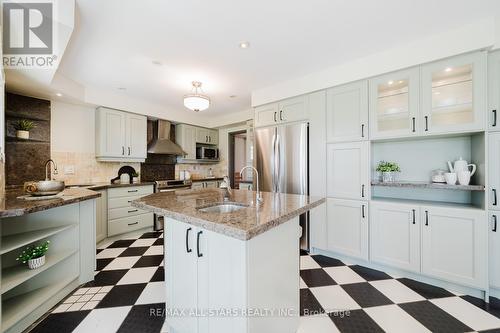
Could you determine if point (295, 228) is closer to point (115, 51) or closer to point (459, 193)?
point (459, 193)

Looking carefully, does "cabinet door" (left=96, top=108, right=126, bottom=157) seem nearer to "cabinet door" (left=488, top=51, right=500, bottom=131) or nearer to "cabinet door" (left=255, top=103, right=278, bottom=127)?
"cabinet door" (left=255, top=103, right=278, bottom=127)

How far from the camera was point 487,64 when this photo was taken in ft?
6.06

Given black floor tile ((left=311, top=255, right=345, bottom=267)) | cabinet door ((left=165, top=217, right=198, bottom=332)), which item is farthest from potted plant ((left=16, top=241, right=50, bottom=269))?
black floor tile ((left=311, top=255, right=345, bottom=267))

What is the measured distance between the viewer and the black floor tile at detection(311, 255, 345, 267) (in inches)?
97.7

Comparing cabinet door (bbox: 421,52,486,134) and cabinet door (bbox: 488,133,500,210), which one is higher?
cabinet door (bbox: 421,52,486,134)

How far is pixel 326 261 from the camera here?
2568 millimetres

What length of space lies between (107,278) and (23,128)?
243 cm

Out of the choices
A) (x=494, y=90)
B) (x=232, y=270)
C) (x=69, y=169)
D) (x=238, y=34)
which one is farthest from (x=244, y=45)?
(x=69, y=169)

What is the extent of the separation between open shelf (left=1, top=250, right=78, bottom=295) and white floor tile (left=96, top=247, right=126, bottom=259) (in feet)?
3.04

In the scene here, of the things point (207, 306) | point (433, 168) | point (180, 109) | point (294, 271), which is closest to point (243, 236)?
point (207, 306)

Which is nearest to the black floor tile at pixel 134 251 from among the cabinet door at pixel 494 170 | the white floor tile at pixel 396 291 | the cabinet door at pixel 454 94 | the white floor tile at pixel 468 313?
the white floor tile at pixel 396 291

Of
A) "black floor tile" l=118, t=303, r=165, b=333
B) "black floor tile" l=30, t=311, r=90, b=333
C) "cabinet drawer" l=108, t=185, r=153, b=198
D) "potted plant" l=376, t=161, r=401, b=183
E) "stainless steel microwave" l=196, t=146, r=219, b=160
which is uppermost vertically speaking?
"stainless steel microwave" l=196, t=146, r=219, b=160

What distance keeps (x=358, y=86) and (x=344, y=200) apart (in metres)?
1.38

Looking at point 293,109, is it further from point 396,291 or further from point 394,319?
point 394,319
